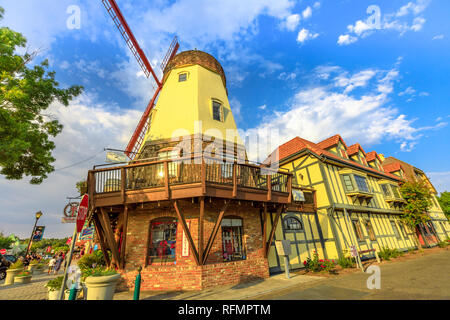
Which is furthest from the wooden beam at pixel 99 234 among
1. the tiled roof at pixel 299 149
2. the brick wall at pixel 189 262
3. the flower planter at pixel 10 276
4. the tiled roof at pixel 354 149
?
the tiled roof at pixel 354 149

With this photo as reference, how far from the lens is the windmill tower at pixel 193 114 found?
10.4 meters

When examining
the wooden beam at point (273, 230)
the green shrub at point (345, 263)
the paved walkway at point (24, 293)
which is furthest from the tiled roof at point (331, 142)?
the paved walkway at point (24, 293)

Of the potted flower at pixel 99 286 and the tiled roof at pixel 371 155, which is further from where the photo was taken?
the tiled roof at pixel 371 155

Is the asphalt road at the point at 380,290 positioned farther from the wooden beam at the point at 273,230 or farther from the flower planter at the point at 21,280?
the flower planter at the point at 21,280

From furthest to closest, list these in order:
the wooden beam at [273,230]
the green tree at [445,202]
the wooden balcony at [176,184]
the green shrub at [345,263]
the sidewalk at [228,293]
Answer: the green tree at [445,202] → the green shrub at [345,263] → the wooden beam at [273,230] → the wooden balcony at [176,184] → the sidewalk at [228,293]

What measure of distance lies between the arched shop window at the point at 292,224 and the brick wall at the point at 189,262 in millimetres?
3249

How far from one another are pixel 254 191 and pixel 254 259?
3345 millimetres

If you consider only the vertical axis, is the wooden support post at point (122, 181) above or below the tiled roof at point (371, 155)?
below

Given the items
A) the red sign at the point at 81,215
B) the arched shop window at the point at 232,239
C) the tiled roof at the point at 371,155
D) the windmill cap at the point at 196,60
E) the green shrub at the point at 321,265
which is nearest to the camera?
the red sign at the point at 81,215

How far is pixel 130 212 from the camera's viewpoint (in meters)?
8.86

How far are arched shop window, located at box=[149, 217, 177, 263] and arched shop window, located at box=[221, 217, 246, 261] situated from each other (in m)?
2.26

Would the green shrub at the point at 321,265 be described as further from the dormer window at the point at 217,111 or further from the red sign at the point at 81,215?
the red sign at the point at 81,215

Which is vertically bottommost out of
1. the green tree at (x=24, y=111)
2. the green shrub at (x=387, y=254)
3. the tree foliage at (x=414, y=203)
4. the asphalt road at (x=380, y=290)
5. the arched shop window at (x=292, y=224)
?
the asphalt road at (x=380, y=290)

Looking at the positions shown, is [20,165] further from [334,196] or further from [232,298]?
[334,196]
